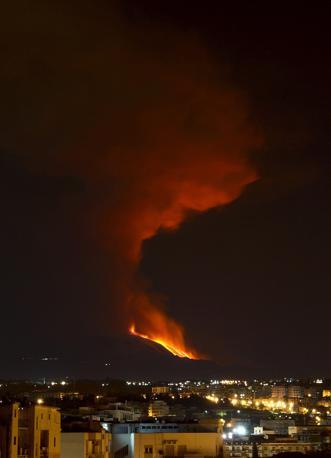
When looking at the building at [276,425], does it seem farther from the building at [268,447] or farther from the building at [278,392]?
the building at [278,392]

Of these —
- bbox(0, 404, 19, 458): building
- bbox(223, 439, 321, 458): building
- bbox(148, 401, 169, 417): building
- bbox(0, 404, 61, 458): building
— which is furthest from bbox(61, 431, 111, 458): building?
bbox(148, 401, 169, 417): building

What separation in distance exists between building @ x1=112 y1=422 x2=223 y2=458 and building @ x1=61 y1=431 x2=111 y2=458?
138 centimetres

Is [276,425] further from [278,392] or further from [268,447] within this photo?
[278,392]

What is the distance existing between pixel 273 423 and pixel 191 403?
1699cm

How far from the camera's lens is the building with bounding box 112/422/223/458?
1662 cm

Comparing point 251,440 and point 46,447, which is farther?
point 251,440

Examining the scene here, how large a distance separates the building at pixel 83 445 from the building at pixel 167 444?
1.38 m

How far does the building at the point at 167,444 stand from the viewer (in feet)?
54.5

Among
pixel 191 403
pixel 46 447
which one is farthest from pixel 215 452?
pixel 191 403

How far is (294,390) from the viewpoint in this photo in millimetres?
82938

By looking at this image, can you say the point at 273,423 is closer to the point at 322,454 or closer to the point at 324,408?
the point at 322,454

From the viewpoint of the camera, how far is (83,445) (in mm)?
14383

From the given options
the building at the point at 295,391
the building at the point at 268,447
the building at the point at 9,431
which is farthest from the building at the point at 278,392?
the building at the point at 9,431

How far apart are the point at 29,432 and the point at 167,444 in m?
5.97
